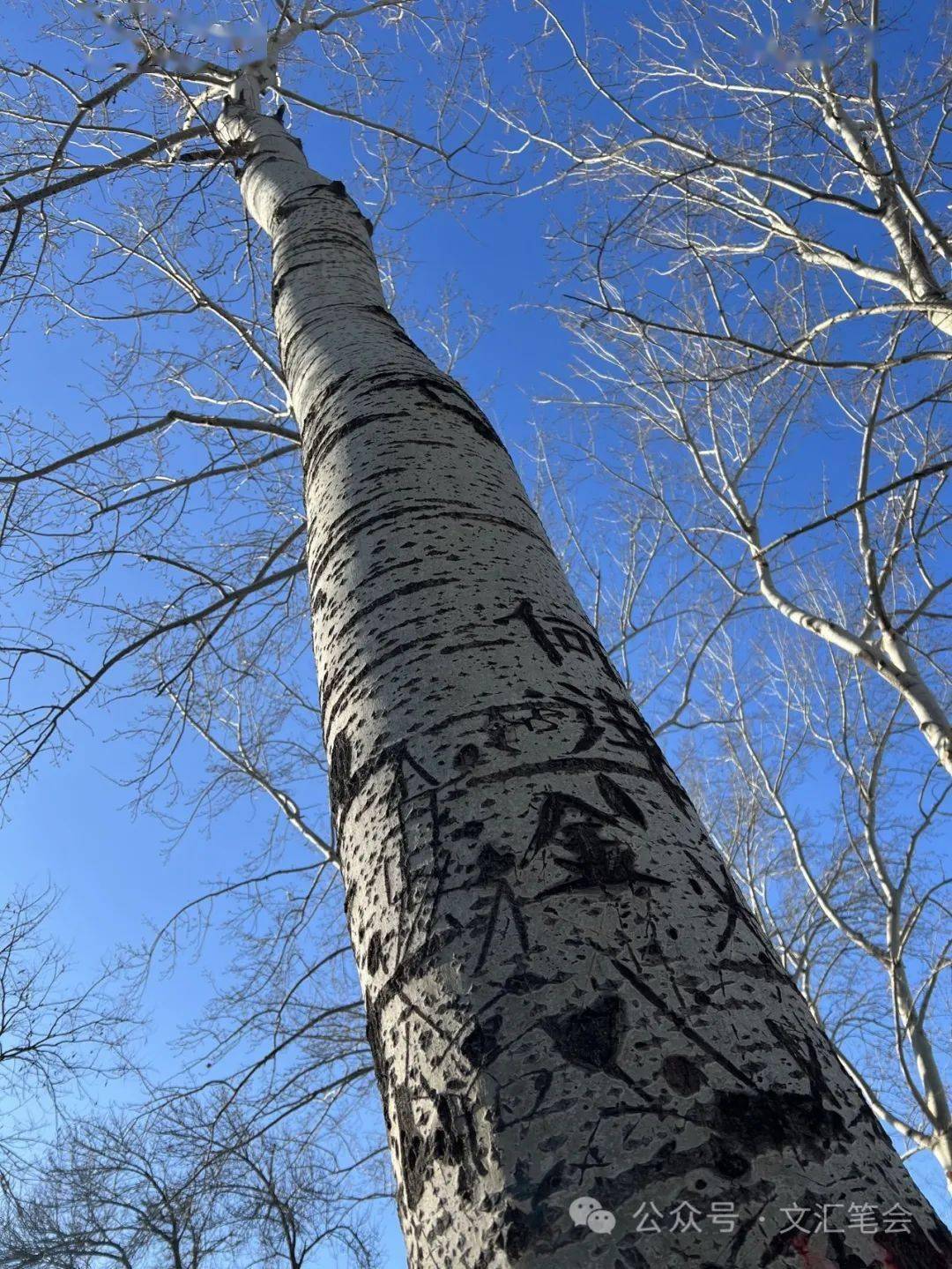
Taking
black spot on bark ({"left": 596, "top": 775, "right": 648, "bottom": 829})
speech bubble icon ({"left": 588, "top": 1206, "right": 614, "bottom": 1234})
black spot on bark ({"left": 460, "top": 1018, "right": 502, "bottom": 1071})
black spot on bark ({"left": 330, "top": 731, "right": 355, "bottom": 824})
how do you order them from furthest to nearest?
black spot on bark ({"left": 330, "top": 731, "right": 355, "bottom": 824}) < black spot on bark ({"left": 596, "top": 775, "right": 648, "bottom": 829}) < black spot on bark ({"left": 460, "top": 1018, "right": 502, "bottom": 1071}) < speech bubble icon ({"left": 588, "top": 1206, "right": 614, "bottom": 1234})

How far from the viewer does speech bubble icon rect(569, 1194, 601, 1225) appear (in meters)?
0.44

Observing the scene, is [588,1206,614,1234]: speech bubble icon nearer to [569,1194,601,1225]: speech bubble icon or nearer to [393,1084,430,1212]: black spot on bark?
[569,1194,601,1225]: speech bubble icon

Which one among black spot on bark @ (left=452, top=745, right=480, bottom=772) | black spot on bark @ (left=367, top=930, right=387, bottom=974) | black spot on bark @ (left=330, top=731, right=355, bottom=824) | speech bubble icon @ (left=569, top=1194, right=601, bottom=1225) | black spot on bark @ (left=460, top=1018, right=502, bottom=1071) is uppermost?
black spot on bark @ (left=330, top=731, right=355, bottom=824)

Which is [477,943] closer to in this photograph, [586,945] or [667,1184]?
[586,945]

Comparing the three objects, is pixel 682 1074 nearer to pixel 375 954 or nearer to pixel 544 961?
pixel 544 961

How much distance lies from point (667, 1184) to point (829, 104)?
4937 millimetres

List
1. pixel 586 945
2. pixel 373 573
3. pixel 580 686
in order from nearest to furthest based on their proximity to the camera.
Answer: pixel 586 945 < pixel 580 686 < pixel 373 573

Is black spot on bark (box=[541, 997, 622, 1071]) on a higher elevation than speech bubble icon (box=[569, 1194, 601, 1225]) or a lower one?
higher

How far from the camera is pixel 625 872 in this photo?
24.5 inches

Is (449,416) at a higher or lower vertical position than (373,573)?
higher

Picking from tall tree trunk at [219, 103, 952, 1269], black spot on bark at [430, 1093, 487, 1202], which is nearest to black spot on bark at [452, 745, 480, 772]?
tall tree trunk at [219, 103, 952, 1269]

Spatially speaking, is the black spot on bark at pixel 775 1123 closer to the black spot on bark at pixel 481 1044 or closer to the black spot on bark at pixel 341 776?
the black spot on bark at pixel 481 1044

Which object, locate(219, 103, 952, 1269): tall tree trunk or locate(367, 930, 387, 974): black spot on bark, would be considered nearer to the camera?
locate(219, 103, 952, 1269): tall tree trunk

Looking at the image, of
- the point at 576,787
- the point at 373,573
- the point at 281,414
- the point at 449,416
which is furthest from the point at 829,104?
the point at 576,787
